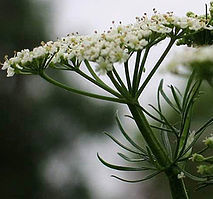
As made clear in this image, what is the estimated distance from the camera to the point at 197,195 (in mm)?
6461

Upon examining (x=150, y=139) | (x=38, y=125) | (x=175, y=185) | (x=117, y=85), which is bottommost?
(x=175, y=185)

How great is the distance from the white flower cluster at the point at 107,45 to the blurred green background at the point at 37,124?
693cm

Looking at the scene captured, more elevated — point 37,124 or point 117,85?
point 37,124

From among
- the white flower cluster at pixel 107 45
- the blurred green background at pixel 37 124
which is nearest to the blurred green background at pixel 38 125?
the blurred green background at pixel 37 124

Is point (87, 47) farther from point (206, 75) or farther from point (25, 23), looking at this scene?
point (25, 23)

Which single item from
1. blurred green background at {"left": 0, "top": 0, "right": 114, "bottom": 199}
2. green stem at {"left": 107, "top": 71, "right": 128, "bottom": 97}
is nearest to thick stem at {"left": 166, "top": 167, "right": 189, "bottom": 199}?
green stem at {"left": 107, "top": 71, "right": 128, "bottom": 97}

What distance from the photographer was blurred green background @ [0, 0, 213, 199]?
8.40 m

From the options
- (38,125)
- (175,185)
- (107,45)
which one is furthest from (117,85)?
(38,125)

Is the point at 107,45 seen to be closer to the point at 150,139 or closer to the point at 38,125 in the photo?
the point at 150,139

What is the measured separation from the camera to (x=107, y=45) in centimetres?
114

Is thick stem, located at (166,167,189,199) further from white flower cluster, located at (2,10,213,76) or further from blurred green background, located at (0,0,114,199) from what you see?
blurred green background, located at (0,0,114,199)

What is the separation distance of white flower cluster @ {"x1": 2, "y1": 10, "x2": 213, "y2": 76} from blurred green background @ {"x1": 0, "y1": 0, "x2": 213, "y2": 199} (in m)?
6.93

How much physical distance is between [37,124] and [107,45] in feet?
25.2

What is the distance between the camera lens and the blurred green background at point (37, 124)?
8.40 meters
